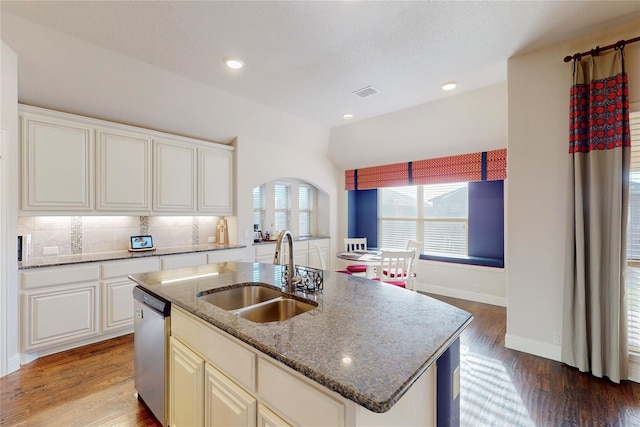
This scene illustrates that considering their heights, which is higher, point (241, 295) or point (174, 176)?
point (174, 176)

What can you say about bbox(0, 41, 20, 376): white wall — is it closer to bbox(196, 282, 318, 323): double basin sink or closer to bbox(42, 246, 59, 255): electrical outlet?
bbox(42, 246, 59, 255): electrical outlet

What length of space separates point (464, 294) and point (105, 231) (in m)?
5.29

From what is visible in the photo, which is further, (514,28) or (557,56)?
(557,56)

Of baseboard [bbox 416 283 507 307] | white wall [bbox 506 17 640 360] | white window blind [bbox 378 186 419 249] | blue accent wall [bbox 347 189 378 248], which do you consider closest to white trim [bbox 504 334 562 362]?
white wall [bbox 506 17 640 360]

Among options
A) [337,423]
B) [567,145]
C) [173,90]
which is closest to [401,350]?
[337,423]

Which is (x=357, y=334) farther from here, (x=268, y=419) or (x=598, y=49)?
(x=598, y=49)

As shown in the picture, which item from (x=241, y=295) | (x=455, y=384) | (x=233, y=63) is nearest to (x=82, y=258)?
(x=241, y=295)

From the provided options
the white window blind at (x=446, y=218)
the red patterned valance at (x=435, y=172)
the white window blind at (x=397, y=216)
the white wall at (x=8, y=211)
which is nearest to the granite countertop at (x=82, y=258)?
the white wall at (x=8, y=211)

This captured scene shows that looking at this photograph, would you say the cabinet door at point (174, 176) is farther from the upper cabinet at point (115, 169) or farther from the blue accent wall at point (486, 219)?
the blue accent wall at point (486, 219)

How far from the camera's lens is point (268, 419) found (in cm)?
107

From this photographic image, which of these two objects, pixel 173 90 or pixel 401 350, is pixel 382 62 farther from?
pixel 401 350

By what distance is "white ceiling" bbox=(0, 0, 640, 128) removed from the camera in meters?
2.07

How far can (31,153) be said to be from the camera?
2.71m

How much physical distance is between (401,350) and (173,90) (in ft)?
11.8
